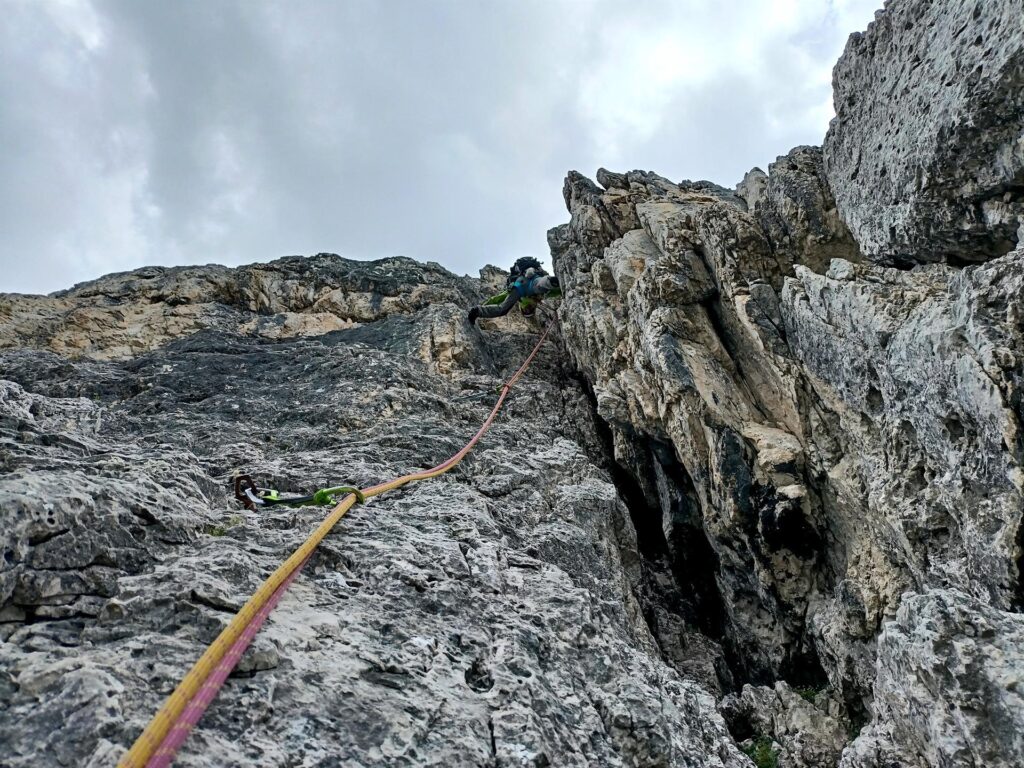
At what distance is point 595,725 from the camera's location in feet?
13.9

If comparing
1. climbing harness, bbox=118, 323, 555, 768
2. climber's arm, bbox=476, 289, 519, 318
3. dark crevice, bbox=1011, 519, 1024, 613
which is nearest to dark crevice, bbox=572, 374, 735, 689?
dark crevice, bbox=1011, 519, 1024, 613

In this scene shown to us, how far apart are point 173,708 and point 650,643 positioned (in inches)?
240

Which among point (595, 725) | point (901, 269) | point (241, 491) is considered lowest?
point (595, 725)

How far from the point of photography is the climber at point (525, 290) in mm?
17266

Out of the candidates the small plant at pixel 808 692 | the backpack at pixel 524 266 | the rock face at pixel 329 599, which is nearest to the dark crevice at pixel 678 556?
the small plant at pixel 808 692

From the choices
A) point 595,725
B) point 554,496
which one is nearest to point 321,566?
point 595,725

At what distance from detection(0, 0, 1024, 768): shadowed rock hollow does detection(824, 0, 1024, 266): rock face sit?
39 mm

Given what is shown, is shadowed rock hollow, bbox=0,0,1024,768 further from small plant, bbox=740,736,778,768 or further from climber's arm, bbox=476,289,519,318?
climber's arm, bbox=476,289,519,318

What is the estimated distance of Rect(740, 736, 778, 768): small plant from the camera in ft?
25.1

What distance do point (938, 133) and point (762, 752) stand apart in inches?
322

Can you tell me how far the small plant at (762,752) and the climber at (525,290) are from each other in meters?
12.1

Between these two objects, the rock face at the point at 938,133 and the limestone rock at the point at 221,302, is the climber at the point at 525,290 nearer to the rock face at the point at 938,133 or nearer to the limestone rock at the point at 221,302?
the limestone rock at the point at 221,302

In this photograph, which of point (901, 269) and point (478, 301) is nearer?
point (901, 269)

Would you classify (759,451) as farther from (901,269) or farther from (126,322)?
(126,322)
